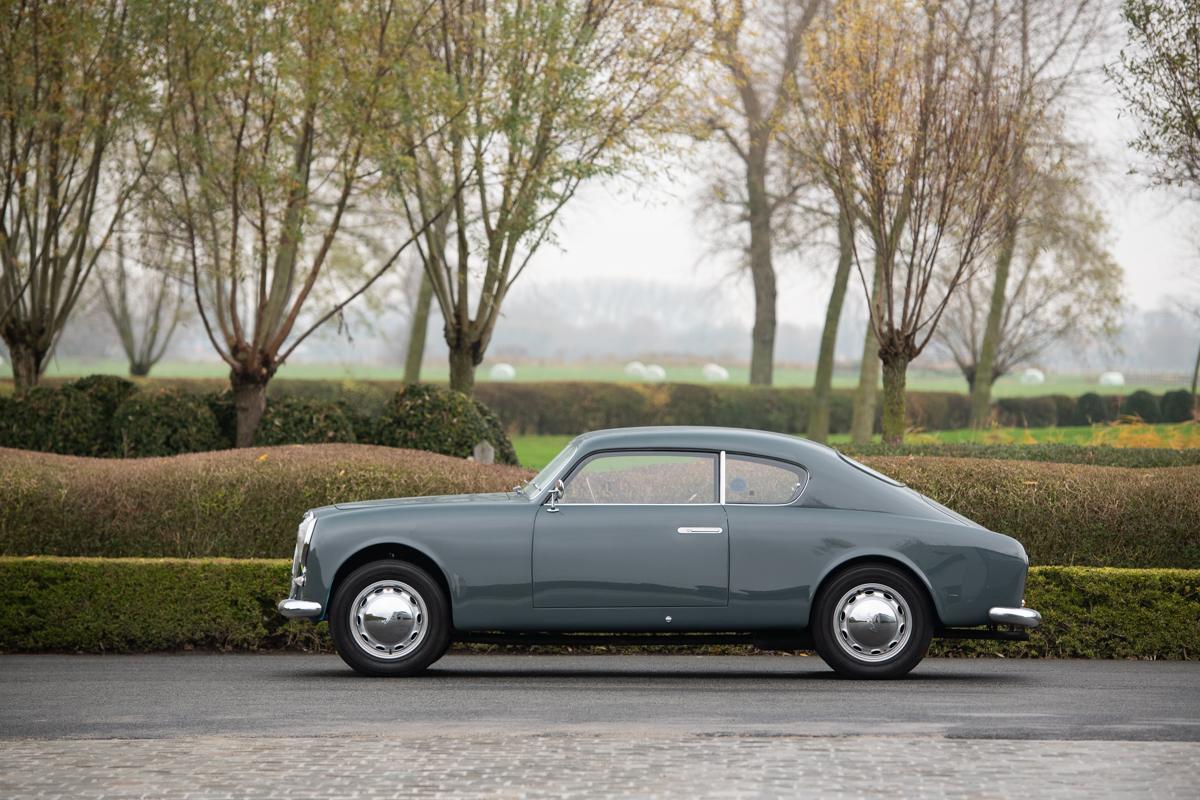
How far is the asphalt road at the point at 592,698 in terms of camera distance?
775 cm

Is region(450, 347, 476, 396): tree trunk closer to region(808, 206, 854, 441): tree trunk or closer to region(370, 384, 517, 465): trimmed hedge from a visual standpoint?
region(370, 384, 517, 465): trimmed hedge

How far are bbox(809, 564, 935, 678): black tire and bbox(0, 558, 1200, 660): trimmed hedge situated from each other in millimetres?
1999

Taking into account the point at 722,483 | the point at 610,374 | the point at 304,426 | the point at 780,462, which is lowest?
the point at 722,483

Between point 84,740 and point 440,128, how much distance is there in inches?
486

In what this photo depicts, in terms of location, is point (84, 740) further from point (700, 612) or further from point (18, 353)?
point (18, 353)

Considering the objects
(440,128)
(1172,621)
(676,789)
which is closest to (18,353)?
(440,128)

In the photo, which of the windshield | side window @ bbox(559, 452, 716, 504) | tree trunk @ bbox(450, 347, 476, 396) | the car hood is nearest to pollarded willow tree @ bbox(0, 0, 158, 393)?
tree trunk @ bbox(450, 347, 476, 396)

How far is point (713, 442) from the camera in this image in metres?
9.61

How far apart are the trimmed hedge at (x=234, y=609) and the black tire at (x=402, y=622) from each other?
70.5 inches

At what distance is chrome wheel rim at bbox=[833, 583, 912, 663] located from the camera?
30.9ft

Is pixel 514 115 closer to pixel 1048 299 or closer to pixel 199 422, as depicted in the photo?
pixel 199 422

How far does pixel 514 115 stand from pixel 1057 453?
24.9 ft

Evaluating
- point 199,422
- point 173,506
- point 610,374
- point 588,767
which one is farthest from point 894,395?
point 610,374

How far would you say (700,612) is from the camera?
937cm
